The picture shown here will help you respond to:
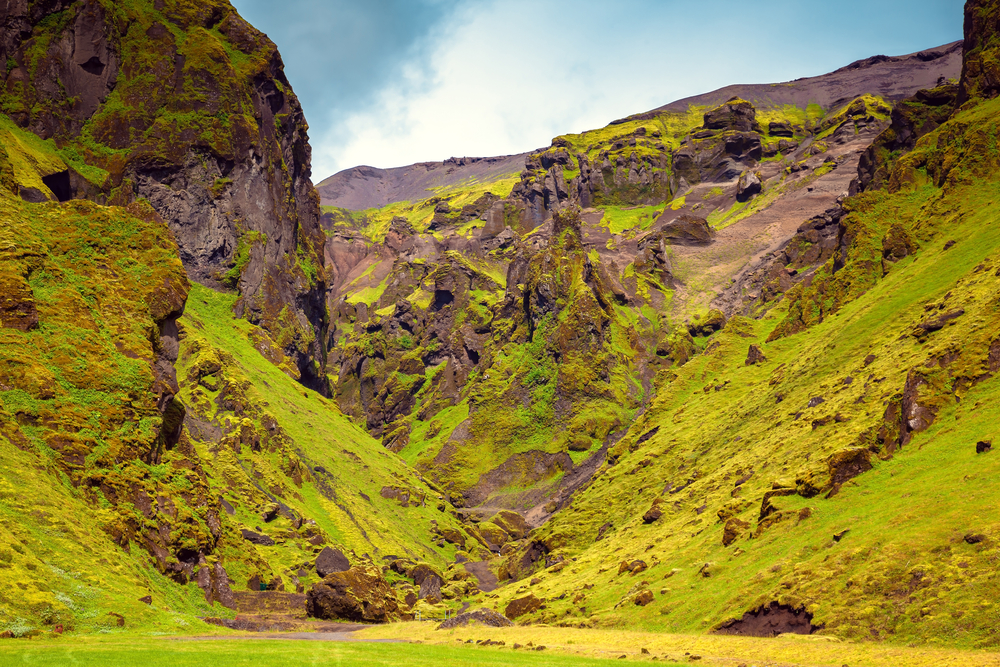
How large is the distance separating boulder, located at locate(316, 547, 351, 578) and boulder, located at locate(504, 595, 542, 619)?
71.5ft

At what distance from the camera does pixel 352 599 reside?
7600 centimetres

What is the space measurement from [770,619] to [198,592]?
159 ft

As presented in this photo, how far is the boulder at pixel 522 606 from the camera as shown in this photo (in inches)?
3433

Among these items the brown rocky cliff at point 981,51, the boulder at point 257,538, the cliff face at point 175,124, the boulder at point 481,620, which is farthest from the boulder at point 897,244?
the cliff face at point 175,124

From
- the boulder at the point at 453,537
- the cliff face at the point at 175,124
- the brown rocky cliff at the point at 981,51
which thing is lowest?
the boulder at the point at 453,537

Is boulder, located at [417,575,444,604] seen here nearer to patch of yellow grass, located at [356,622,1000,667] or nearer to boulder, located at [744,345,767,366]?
patch of yellow grass, located at [356,622,1000,667]

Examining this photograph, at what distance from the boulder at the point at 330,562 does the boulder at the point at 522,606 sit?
2180cm

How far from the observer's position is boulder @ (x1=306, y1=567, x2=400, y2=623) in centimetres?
7369

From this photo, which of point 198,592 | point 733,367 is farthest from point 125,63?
point 733,367

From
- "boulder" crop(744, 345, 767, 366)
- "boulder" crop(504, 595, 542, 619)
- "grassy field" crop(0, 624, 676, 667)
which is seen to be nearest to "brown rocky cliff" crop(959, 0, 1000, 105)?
"boulder" crop(744, 345, 767, 366)

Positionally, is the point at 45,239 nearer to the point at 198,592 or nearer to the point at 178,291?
the point at 178,291

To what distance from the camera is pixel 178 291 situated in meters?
Answer: 71.9

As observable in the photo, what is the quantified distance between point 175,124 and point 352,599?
5290 inches

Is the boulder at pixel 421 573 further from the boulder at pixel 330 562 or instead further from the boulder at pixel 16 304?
the boulder at pixel 16 304
